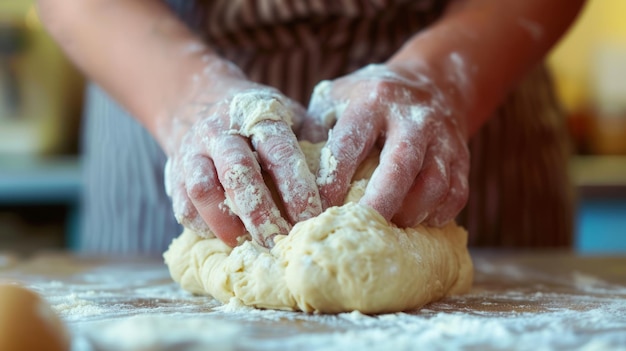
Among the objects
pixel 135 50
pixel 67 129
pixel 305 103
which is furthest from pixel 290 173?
pixel 67 129

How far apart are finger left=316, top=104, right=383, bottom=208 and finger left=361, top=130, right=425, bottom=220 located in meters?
0.03

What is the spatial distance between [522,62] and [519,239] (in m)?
0.62

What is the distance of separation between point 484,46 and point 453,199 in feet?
1.24

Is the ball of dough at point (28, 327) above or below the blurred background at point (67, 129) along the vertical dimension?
below


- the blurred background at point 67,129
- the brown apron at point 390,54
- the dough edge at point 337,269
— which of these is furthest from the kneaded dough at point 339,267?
the blurred background at point 67,129

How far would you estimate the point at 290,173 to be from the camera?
42.3 inches

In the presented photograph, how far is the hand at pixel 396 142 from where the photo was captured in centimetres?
110

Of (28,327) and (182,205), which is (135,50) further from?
(28,327)

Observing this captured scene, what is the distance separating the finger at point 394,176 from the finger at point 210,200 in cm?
20

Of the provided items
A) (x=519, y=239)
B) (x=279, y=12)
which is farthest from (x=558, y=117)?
(x=279, y=12)

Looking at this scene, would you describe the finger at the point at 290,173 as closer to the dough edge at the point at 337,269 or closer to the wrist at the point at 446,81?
the dough edge at the point at 337,269

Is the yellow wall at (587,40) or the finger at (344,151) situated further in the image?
the yellow wall at (587,40)

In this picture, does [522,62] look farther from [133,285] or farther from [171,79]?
[133,285]

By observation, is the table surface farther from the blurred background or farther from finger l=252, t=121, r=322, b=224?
the blurred background
